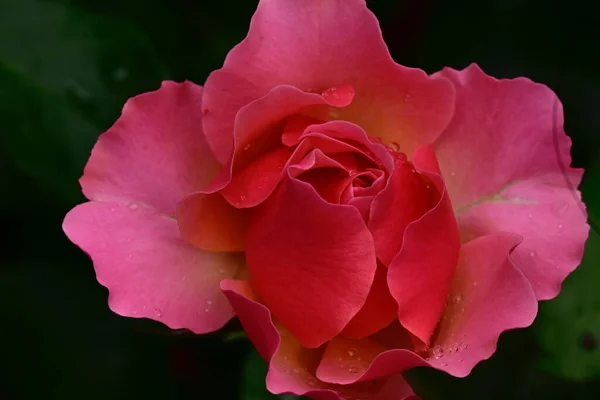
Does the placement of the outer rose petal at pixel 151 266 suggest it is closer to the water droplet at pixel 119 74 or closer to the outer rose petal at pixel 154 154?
the outer rose petal at pixel 154 154

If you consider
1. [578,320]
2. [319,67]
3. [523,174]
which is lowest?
[578,320]

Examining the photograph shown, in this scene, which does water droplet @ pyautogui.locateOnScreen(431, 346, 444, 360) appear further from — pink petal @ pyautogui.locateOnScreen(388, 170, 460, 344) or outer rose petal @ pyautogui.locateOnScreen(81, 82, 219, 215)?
outer rose petal @ pyautogui.locateOnScreen(81, 82, 219, 215)

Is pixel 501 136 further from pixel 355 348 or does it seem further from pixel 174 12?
pixel 174 12

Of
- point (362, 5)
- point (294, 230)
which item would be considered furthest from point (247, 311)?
point (362, 5)

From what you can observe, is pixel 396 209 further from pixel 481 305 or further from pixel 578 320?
pixel 578 320

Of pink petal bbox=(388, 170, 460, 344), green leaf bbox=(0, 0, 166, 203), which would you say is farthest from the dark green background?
pink petal bbox=(388, 170, 460, 344)

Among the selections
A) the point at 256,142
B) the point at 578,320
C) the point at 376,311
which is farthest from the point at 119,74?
the point at 578,320

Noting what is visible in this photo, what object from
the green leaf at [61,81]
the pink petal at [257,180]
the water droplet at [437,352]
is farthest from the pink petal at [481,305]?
Answer: the green leaf at [61,81]
